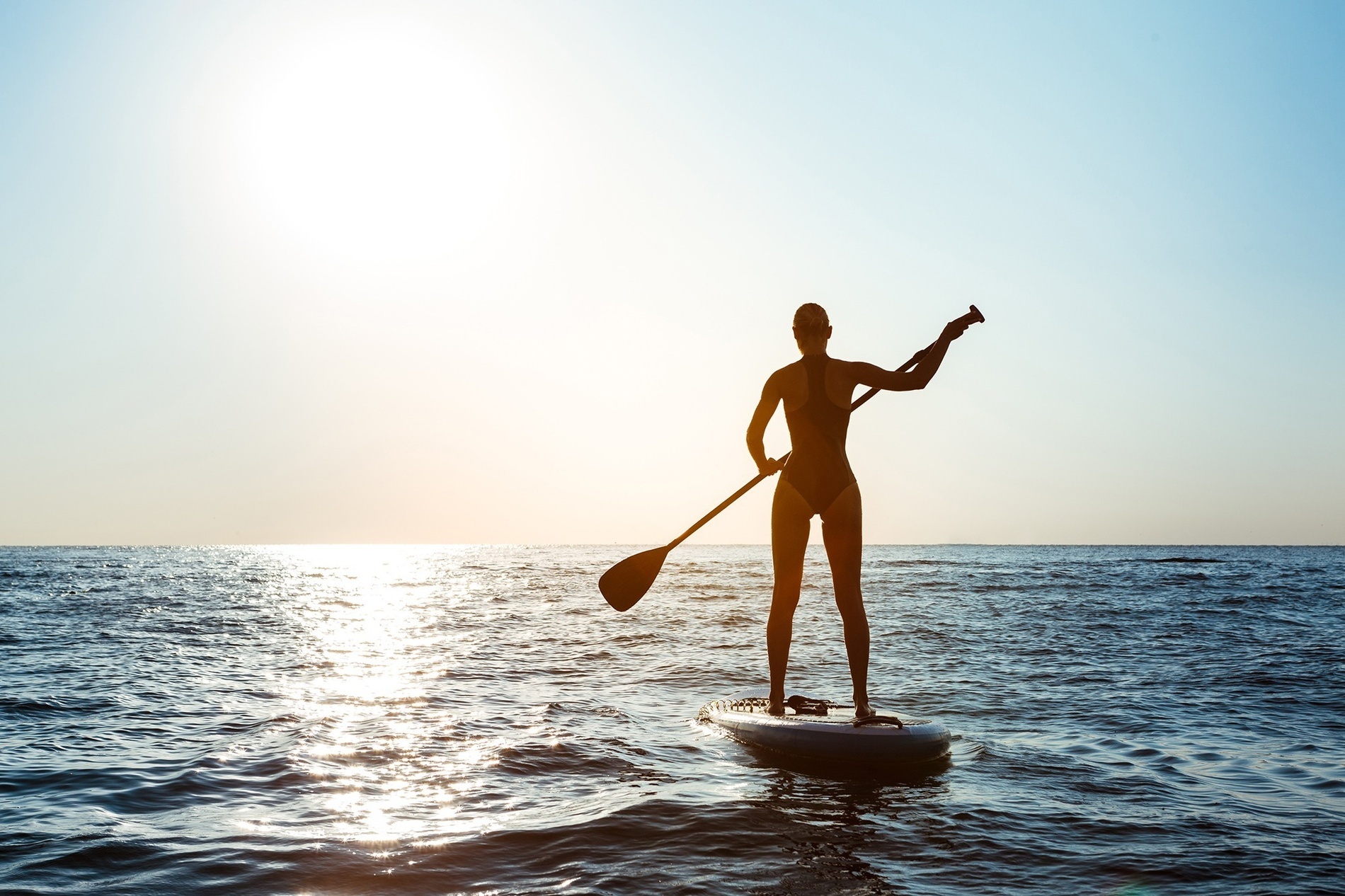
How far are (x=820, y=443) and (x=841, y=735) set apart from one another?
200 centimetres

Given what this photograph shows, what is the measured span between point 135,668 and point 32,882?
26.9 feet

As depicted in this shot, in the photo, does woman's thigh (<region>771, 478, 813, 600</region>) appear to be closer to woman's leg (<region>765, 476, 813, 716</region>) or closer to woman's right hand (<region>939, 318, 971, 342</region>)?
woman's leg (<region>765, 476, 813, 716</region>)

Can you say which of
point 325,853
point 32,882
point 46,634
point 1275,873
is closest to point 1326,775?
point 1275,873

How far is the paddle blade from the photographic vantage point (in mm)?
7930

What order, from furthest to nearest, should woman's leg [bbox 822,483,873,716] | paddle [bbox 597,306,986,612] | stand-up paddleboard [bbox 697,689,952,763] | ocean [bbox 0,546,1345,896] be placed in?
paddle [bbox 597,306,986,612] → woman's leg [bbox 822,483,873,716] → stand-up paddleboard [bbox 697,689,952,763] → ocean [bbox 0,546,1345,896]

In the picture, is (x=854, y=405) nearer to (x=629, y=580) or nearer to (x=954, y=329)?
(x=954, y=329)

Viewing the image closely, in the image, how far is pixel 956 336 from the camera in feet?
20.9

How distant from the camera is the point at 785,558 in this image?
6.64 metres

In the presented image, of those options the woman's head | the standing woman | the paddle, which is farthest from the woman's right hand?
the paddle

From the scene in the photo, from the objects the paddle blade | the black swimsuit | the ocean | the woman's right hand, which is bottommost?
the ocean

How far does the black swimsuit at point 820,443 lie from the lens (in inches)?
256

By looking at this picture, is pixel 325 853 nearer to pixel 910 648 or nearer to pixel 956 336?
pixel 956 336

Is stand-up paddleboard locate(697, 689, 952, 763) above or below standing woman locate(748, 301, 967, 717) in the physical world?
below

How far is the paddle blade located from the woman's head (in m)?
2.32
